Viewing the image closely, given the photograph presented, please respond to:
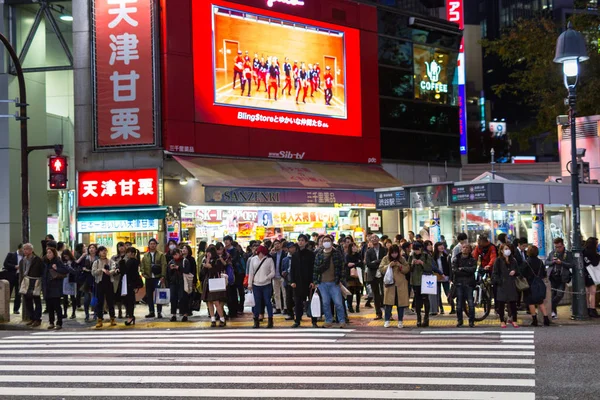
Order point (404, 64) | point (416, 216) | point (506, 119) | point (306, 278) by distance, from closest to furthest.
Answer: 1. point (306, 278)
2. point (416, 216)
3. point (404, 64)
4. point (506, 119)

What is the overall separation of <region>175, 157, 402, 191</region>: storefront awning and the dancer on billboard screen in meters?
2.13

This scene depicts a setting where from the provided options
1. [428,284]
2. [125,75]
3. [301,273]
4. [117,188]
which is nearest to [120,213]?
[117,188]

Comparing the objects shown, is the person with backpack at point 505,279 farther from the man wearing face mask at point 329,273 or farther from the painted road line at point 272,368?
the painted road line at point 272,368

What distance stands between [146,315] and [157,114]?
347 inches

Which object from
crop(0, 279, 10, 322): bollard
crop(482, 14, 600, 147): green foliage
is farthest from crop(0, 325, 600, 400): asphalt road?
crop(482, 14, 600, 147): green foliage

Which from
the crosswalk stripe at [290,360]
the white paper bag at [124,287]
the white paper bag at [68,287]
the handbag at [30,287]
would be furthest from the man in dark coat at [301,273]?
the handbag at [30,287]

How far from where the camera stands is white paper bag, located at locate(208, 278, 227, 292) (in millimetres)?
17766

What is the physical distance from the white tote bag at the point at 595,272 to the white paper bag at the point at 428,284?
393 centimetres

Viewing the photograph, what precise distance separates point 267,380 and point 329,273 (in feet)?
21.0

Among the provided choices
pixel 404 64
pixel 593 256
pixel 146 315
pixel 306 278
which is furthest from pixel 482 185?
pixel 404 64

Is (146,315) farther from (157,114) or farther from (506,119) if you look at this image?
(506,119)

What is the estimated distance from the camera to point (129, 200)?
27.4m

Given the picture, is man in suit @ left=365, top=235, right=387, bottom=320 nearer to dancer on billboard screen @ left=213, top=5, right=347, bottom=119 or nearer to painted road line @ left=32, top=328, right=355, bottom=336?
painted road line @ left=32, top=328, right=355, bottom=336

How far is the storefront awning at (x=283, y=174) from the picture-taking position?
27.7 meters
